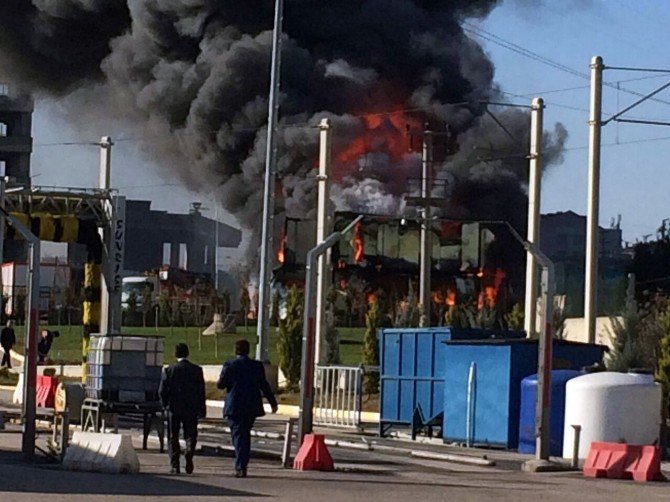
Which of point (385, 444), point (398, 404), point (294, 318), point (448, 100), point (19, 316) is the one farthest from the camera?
point (448, 100)

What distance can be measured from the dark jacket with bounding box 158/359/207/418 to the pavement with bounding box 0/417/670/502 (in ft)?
2.45

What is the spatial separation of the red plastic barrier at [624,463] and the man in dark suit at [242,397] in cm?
425

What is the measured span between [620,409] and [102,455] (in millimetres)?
7567

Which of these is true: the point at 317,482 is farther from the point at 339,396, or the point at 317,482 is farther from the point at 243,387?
the point at 339,396

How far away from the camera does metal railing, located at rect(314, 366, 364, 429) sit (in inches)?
1200

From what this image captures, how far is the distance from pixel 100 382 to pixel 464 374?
5.98 meters

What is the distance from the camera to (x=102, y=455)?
703 inches

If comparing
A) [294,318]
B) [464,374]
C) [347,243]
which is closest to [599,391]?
[464,374]

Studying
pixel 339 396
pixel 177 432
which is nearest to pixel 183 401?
pixel 177 432

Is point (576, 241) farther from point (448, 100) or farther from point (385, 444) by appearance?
point (385, 444)

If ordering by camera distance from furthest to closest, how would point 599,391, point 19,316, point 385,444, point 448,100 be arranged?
point 448,100 → point 19,316 → point 385,444 → point 599,391

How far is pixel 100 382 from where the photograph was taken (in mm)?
23016

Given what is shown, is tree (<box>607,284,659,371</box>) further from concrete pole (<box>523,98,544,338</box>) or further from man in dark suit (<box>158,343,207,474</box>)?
man in dark suit (<box>158,343,207,474</box>)

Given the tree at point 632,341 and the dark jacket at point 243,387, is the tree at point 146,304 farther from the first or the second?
the dark jacket at point 243,387
